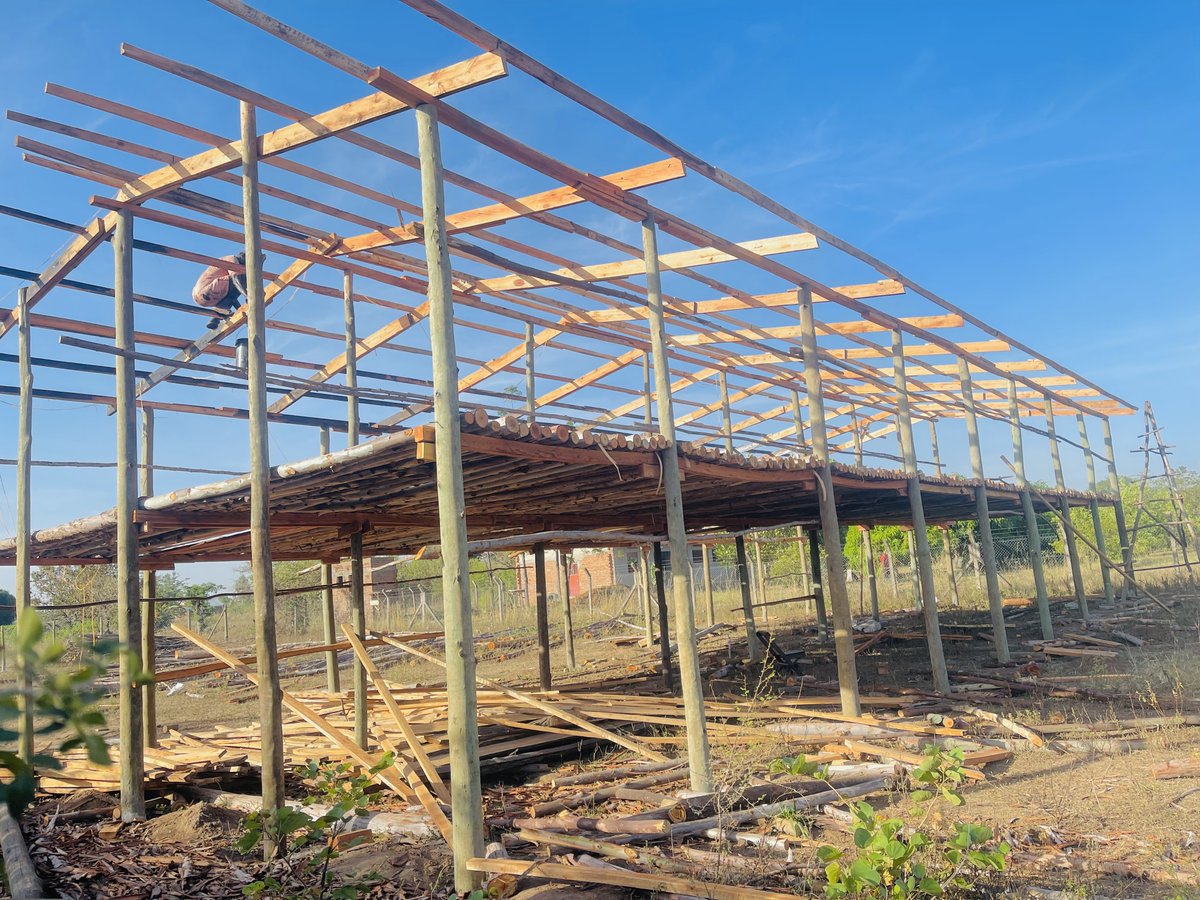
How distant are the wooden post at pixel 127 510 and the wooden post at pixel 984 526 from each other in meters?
12.9

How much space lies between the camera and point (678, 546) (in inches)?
345

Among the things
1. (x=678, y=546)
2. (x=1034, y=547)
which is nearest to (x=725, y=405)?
(x=1034, y=547)

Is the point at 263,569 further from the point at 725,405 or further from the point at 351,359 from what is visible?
the point at 725,405

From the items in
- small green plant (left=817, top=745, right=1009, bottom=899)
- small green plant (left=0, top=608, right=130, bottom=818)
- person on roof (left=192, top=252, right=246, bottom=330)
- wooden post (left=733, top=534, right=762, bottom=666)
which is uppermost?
person on roof (left=192, top=252, right=246, bottom=330)

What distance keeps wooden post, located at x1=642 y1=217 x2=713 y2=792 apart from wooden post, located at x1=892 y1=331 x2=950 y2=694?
5.65 meters

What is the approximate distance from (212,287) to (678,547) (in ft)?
20.0

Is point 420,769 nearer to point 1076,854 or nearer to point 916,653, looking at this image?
point 1076,854

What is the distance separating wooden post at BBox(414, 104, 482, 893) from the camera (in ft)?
20.4

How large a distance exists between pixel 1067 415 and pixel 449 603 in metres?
23.5

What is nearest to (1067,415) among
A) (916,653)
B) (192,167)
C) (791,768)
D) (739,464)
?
(916,653)

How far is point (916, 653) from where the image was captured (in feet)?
59.1

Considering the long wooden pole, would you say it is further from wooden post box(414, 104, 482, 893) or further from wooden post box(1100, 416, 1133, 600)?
wooden post box(1100, 416, 1133, 600)

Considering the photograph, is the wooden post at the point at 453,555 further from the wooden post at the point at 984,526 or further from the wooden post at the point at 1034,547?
the wooden post at the point at 1034,547

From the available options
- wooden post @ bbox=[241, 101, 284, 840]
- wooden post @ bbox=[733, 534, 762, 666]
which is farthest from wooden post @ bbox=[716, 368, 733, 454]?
wooden post @ bbox=[241, 101, 284, 840]
